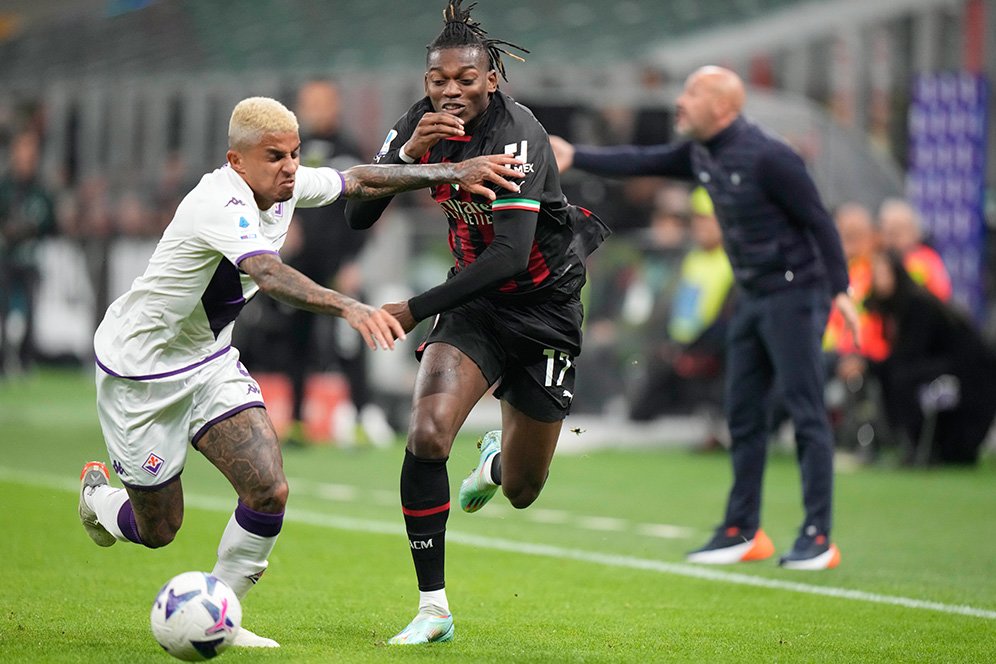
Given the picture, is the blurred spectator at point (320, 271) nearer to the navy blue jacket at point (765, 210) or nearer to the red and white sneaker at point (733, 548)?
the navy blue jacket at point (765, 210)

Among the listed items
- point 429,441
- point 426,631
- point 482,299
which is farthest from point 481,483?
point 426,631

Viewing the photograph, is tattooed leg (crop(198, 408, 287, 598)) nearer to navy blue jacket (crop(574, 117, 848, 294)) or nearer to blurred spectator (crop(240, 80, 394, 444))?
navy blue jacket (crop(574, 117, 848, 294))

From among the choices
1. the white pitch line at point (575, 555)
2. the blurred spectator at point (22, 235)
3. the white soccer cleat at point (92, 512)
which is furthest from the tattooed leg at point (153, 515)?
the blurred spectator at point (22, 235)

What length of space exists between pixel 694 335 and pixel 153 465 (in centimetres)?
888

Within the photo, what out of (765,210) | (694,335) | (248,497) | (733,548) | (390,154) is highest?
(390,154)

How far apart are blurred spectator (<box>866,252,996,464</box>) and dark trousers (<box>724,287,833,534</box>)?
490 cm

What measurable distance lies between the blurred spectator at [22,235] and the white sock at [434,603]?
45.9 ft

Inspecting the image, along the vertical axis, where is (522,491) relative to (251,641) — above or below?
above

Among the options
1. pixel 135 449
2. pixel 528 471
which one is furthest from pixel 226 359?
pixel 528 471

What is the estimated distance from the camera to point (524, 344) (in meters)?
6.32

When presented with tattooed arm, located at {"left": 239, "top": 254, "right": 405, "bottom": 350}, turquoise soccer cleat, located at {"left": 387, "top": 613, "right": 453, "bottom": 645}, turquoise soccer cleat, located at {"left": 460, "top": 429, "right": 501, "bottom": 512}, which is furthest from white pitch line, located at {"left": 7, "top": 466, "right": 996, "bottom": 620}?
tattooed arm, located at {"left": 239, "top": 254, "right": 405, "bottom": 350}

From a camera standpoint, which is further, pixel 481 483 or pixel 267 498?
pixel 481 483

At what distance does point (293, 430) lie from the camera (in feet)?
44.1

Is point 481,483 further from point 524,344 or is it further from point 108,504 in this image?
point 108,504
